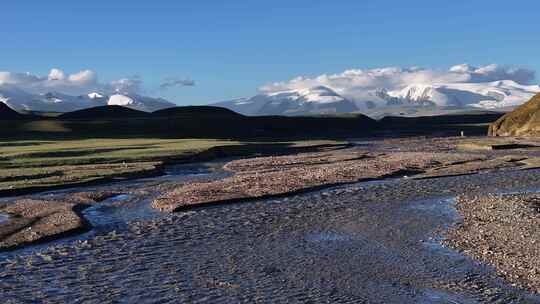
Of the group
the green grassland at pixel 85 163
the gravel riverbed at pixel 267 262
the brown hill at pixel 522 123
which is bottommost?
the gravel riverbed at pixel 267 262

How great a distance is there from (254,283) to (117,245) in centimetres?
874

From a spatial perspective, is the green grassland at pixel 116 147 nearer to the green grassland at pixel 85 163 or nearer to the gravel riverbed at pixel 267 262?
the green grassland at pixel 85 163

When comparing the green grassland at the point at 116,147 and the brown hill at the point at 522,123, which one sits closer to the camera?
the green grassland at the point at 116,147

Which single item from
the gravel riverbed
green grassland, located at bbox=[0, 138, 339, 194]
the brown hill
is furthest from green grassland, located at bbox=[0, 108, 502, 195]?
the brown hill

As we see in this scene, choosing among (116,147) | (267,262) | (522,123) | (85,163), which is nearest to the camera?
(267,262)

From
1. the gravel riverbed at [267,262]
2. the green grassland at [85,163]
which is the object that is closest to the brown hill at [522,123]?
the green grassland at [85,163]

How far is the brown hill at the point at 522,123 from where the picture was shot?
115756 millimetres

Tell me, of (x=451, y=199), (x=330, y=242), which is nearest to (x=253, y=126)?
(x=451, y=199)

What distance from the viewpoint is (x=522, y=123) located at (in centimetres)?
12262

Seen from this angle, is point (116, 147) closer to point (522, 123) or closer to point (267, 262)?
point (267, 262)

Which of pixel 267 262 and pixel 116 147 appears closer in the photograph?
pixel 267 262

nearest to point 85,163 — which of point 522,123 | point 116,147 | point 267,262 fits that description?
point 116,147

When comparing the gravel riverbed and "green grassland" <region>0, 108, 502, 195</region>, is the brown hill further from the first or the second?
the gravel riverbed

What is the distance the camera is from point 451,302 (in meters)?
18.4
